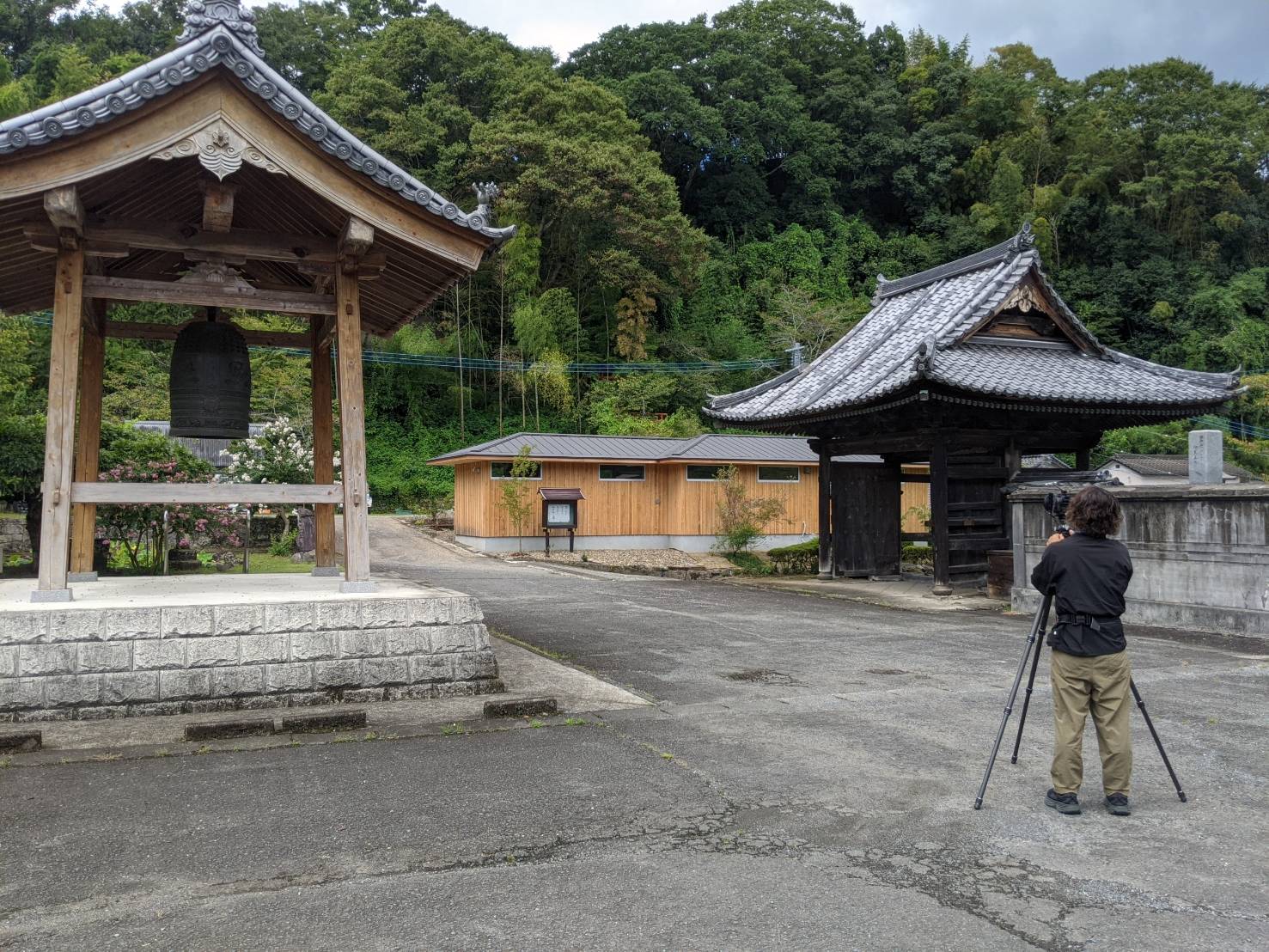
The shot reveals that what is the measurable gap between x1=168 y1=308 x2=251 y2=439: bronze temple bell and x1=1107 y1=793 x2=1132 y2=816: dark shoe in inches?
248

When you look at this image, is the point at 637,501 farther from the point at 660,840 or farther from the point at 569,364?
the point at 660,840

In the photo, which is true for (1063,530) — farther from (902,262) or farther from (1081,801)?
(902,262)

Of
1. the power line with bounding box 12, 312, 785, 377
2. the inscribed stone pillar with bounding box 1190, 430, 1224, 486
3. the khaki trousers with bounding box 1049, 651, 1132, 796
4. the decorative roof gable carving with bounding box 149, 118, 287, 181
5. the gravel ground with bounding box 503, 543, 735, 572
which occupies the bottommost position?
the gravel ground with bounding box 503, 543, 735, 572

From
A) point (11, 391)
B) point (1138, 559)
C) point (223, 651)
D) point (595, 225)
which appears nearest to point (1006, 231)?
point (595, 225)

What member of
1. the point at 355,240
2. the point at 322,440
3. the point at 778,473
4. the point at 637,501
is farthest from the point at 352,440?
the point at 778,473

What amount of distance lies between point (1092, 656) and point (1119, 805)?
2.35ft

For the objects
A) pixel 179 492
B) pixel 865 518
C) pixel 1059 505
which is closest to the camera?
pixel 1059 505

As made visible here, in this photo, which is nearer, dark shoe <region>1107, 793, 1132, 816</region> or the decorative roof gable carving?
dark shoe <region>1107, 793, 1132, 816</region>

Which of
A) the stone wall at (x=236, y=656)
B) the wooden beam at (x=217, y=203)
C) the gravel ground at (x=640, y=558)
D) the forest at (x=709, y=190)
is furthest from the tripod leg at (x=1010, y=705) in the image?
the forest at (x=709, y=190)

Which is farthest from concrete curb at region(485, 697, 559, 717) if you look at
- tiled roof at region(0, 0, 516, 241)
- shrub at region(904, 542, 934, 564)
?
shrub at region(904, 542, 934, 564)

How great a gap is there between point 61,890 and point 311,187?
4751 mm

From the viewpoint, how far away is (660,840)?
153 inches

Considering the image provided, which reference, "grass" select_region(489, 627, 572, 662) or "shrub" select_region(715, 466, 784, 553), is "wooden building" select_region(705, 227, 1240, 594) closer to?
"shrub" select_region(715, 466, 784, 553)

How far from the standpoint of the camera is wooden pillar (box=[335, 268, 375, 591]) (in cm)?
665
